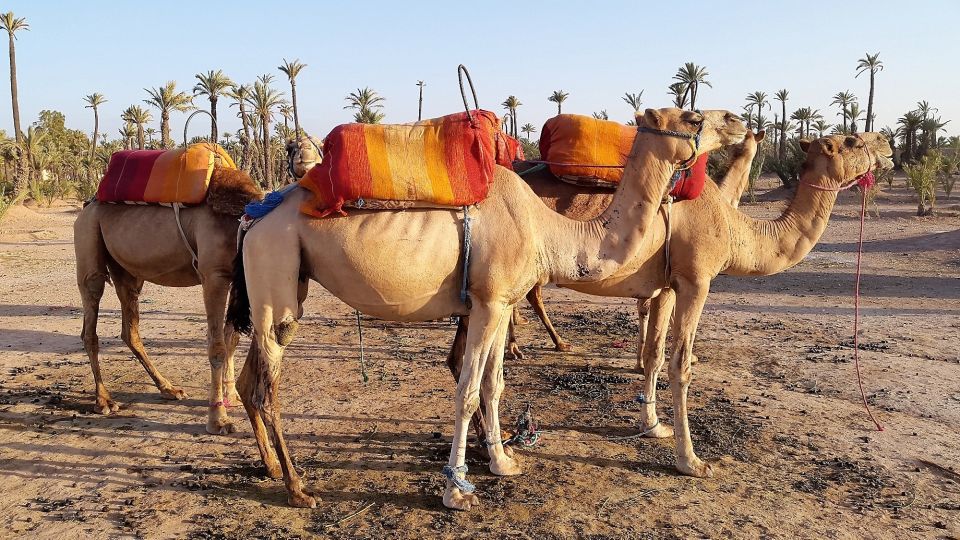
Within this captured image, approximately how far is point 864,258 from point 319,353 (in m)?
13.8

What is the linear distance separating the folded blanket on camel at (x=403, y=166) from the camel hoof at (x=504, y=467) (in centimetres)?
200

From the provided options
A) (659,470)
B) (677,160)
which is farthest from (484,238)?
(659,470)

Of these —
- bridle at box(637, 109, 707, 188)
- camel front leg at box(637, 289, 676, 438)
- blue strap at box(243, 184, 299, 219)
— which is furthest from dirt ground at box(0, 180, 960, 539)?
bridle at box(637, 109, 707, 188)

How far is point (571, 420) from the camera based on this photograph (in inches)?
245

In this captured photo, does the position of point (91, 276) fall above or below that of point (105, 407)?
above

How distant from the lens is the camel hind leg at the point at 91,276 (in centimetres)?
657

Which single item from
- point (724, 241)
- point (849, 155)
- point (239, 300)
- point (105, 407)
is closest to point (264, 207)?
point (239, 300)

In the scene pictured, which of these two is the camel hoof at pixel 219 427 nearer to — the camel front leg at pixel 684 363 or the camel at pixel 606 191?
the camel at pixel 606 191

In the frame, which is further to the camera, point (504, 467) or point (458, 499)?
point (504, 467)

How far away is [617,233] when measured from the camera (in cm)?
453

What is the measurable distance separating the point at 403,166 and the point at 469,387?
4.97 ft

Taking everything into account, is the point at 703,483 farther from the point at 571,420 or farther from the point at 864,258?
the point at 864,258

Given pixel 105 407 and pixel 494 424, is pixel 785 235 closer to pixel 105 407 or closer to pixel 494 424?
pixel 494 424

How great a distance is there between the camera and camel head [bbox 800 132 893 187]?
5.34 m
